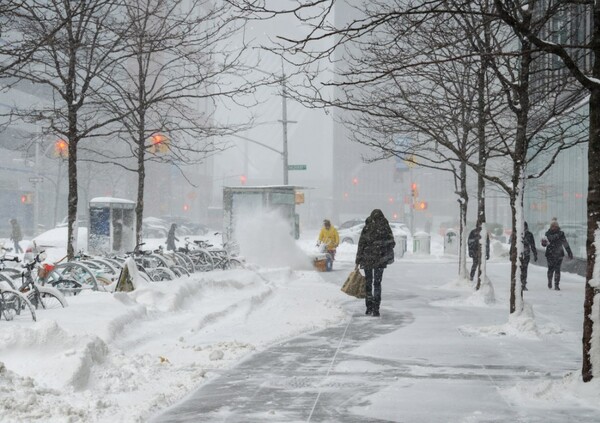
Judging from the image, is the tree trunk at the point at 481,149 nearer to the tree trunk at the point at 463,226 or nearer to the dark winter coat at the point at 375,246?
the tree trunk at the point at 463,226

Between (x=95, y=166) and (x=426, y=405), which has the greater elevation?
(x=95, y=166)

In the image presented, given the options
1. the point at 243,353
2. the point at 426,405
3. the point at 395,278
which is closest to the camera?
the point at 426,405

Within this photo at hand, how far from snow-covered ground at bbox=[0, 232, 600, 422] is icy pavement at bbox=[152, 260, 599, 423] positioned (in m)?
0.03

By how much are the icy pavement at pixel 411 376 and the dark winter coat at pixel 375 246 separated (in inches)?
37.4

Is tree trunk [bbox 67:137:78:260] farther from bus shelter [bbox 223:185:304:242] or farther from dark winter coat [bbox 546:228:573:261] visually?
bus shelter [bbox 223:185:304:242]

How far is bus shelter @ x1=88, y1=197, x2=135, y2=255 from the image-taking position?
2481 centimetres

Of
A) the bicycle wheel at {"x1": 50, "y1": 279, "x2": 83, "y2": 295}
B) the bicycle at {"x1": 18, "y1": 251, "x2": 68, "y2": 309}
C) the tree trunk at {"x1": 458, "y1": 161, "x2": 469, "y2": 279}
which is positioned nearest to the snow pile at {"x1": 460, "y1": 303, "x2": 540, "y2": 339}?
the bicycle at {"x1": 18, "y1": 251, "x2": 68, "y2": 309}

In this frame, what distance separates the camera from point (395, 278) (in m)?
25.6

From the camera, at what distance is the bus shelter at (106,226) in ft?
81.4

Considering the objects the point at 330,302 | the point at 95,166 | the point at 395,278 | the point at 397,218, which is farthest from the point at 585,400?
the point at 397,218

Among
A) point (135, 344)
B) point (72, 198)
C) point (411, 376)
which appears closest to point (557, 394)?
point (411, 376)

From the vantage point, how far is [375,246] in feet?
46.6

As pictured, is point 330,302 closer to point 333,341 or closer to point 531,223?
point 333,341

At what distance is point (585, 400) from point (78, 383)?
14.6ft
